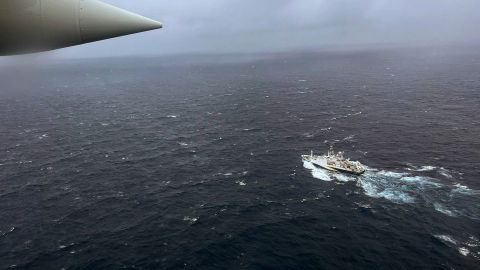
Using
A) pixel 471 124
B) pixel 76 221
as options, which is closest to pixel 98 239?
pixel 76 221

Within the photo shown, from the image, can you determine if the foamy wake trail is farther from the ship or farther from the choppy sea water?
the ship

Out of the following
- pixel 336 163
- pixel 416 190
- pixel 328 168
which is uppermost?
pixel 336 163

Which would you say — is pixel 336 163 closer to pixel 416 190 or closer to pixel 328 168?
pixel 328 168

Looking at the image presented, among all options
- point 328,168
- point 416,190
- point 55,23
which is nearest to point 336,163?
point 328,168

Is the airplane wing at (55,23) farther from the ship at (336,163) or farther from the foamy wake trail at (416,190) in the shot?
the ship at (336,163)

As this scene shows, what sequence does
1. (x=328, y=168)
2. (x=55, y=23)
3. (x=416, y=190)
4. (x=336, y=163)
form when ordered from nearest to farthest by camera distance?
1. (x=55, y=23)
2. (x=416, y=190)
3. (x=328, y=168)
4. (x=336, y=163)

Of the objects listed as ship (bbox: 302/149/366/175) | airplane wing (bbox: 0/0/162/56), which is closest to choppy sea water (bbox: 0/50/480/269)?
ship (bbox: 302/149/366/175)
